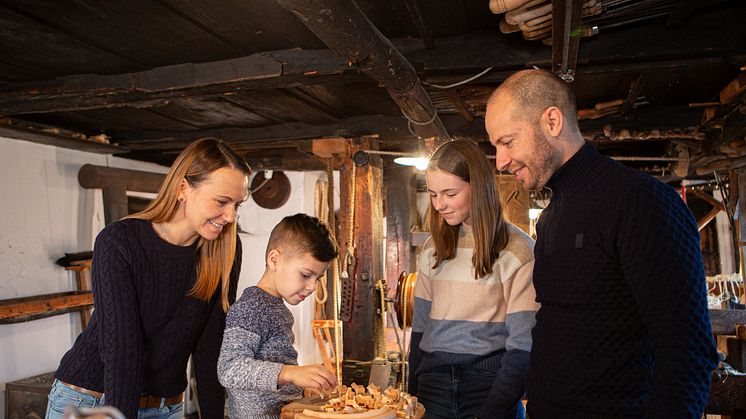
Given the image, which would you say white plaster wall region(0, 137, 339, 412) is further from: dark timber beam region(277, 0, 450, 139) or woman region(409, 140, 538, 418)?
woman region(409, 140, 538, 418)

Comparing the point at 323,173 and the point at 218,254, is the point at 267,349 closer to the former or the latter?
the point at 218,254

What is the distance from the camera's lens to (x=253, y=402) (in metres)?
2.20

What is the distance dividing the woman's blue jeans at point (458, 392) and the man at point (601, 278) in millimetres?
383

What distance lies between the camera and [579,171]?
179cm

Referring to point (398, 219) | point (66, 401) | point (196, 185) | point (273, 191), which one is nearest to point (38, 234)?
point (273, 191)

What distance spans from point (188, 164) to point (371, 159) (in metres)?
3.62

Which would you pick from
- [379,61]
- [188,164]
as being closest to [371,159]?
[379,61]

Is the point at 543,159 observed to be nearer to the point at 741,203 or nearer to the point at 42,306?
the point at 741,203

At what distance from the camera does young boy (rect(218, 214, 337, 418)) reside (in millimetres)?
2074

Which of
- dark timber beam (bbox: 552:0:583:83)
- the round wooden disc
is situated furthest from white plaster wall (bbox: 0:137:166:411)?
dark timber beam (bbox: 552:0:583:83)

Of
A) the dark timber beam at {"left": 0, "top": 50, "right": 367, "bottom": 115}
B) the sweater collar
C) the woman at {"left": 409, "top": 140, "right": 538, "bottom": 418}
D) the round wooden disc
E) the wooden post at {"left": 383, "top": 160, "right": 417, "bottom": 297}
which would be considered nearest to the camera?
the sweater collar

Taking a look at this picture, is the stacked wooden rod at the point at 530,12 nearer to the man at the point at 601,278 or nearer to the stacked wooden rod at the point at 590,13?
the stacked wooden rod at the point at 590,13

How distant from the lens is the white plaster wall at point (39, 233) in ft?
18.1

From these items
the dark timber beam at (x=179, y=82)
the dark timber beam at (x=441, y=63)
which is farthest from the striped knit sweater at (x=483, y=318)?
the dark timber beam at (x=179, y=82)
